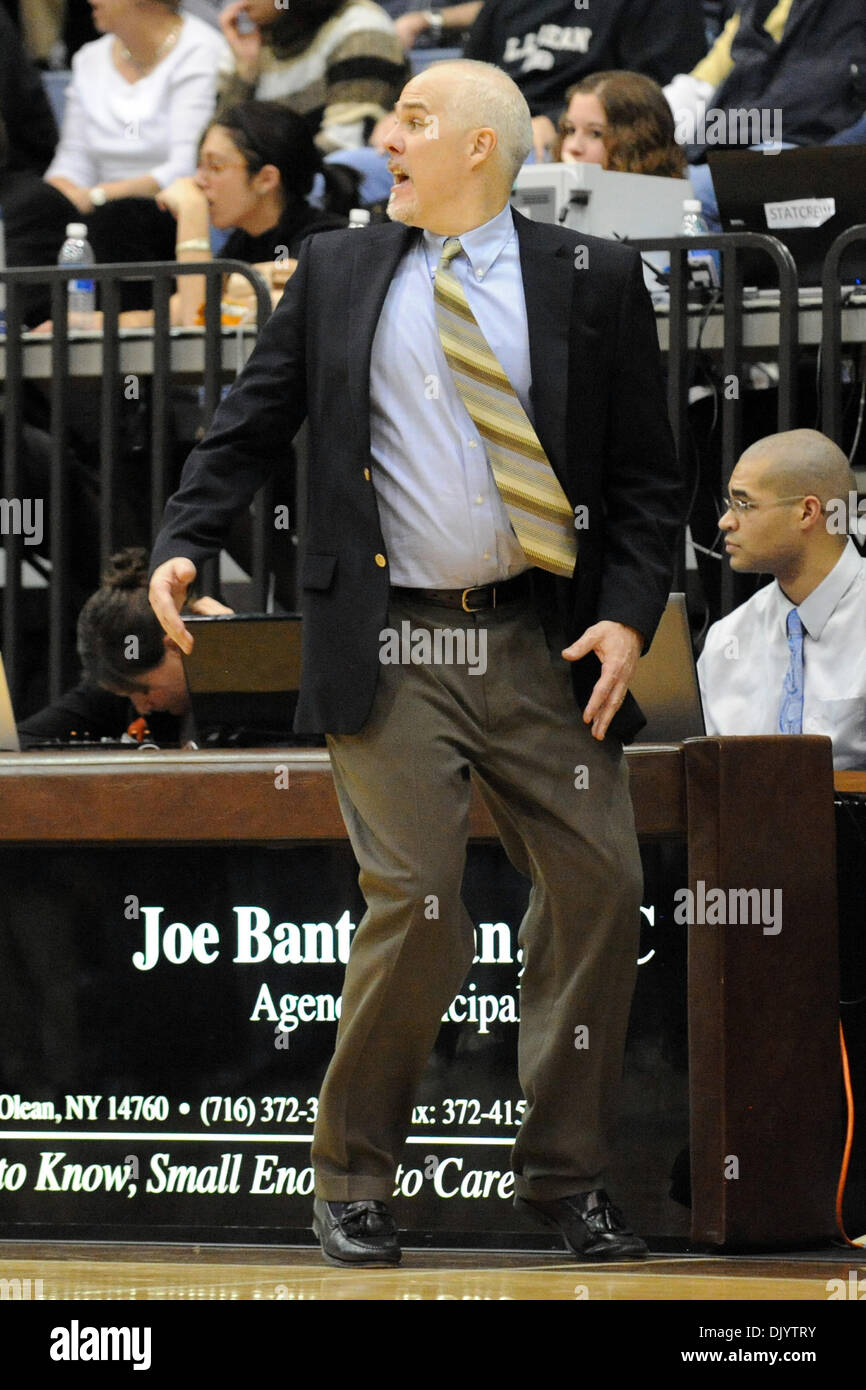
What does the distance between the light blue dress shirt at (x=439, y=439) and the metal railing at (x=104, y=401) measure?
252cm

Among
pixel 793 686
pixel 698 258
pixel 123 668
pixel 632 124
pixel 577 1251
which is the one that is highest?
pixel 632 124

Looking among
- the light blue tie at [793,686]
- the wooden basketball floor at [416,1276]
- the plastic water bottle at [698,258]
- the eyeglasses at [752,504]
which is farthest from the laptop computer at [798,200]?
the wooden basketball floor at [416,1276]

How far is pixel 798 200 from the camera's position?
568cm

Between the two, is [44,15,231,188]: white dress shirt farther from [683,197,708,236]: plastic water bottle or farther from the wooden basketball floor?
the wooden basketball floor

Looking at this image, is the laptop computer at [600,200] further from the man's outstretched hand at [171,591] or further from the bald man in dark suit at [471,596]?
the man's outstretched hand at [171,591]

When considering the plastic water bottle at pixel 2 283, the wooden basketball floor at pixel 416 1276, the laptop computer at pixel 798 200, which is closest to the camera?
the wooden basketball floor at pixel 416 1276

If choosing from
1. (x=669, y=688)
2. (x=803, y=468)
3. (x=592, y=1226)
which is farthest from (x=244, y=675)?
(x=592, y=1226)

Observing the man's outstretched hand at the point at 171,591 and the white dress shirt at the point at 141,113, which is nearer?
the man's outstretched hand at the point at 171,591

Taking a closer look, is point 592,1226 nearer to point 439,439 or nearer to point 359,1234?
point 359,1234

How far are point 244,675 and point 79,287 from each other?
2573 millimetres

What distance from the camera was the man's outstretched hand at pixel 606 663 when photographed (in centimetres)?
298

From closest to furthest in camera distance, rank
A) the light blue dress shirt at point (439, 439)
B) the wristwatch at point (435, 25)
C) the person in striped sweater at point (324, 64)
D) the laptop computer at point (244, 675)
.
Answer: the light blue dress shirt at point (439, 439), the laptop computer at point (244, 675), the person in striped sweater at point (324, 64), the wristwatch at point (435, 25)

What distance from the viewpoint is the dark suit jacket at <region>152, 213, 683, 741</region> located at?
3010 millimetres

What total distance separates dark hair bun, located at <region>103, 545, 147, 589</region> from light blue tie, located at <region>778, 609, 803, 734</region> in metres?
1.74
